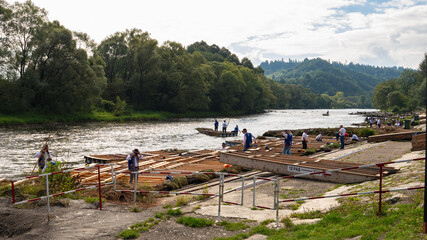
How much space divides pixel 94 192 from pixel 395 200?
9453mm

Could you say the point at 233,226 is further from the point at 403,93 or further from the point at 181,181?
the point at 403,93

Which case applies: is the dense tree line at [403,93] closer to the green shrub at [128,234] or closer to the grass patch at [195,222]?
the grass patch at [195,222]

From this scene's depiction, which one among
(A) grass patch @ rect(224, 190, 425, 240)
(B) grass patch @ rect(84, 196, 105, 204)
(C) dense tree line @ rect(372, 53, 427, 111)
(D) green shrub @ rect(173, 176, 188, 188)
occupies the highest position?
(C) dense tree line @ rect(372, 53, 427, 111)

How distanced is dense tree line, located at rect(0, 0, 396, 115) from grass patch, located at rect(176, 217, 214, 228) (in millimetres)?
52676

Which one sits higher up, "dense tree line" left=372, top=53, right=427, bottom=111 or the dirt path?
"dense tree line" left=372, top=53, right=427, bottom=111

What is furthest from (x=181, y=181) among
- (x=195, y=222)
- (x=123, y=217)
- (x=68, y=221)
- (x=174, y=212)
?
(x=68, y=221)

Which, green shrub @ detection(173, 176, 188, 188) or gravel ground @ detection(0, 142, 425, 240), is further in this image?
green shrub @ detection(173, 176, 188, 188)

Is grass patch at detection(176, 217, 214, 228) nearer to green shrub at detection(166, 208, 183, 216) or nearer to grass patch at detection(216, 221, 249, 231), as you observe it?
grass patch at detection(216, 221, 249, 231)

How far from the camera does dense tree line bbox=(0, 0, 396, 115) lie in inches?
2106

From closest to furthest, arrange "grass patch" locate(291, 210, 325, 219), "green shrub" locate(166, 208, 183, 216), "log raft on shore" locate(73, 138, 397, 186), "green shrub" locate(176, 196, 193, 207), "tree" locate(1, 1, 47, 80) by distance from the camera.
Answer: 1. "grass patch" locate(291, 210, 325, 219)
2. "green shrub" locate(166, 208, 183, 216)
3. "green shrub" locate(176, 196, 193, 207)
4. "log raft on shore" locate(73, 138, 397, 186)
5. "tree" locate(1, 1, 47, 80)

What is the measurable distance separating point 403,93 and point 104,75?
130 metres

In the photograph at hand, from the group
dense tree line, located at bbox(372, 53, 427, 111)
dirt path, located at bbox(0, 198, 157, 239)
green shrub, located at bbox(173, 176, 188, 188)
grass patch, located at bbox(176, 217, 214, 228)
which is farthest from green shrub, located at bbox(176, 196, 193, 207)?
dense tree line, located at bbox(372, 53, 427, 111)

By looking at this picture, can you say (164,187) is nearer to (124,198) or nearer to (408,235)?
(124,198)

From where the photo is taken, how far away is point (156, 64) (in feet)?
263
